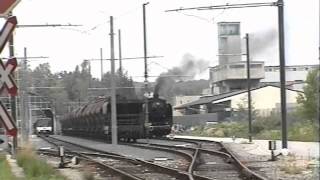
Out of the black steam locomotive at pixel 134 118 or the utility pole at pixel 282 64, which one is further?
the black steam locomotive at pixel 134 118

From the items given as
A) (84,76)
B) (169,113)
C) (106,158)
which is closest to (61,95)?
(84,76)

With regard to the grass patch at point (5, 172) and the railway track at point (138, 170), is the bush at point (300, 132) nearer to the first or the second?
the railway track at point (138, 170)

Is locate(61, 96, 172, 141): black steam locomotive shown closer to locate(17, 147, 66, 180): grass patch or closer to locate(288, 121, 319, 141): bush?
locate(288, 121, 319, 141): bush

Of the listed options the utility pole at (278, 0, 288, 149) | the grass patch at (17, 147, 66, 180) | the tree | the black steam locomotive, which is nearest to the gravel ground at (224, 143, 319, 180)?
the tree

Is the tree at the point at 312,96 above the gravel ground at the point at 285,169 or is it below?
above

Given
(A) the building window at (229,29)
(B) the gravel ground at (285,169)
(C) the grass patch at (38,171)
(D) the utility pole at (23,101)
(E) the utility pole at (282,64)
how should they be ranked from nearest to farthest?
(C) the grass patch at (38,171) → (B) the gravel ground at (285,169) → (E) the utility pole at (282,64) → (D) the utility pole at (23,101) → (A) the building window at (229,29)

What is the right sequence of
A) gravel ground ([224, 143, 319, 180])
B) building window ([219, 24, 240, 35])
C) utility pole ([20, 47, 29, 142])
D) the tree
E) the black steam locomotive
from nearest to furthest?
the tree, gravel ground ([224, 143, 319, 180]), utility pole ([20, 47, 29, 142]), the black steam locomotive, building window ([219, 24, 240, 35])

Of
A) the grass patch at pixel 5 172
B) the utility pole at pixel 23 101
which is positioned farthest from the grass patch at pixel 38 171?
the utility pole at pixel 23 101

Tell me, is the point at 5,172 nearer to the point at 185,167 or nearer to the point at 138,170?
the point at 138,170

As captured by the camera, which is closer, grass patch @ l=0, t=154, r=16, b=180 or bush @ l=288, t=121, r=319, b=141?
grass patch @ l=0, t=154, r=16, b=180

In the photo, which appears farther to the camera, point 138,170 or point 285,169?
point 138,170

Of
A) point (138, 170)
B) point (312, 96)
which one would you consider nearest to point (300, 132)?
point (312, 96)

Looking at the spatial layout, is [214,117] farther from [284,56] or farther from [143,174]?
[143,174]

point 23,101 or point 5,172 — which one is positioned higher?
point 23,101
